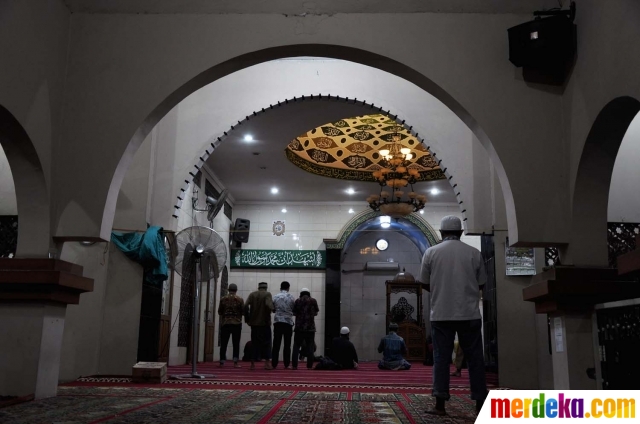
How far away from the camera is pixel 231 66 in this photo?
429 cm

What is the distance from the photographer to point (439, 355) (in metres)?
3.59

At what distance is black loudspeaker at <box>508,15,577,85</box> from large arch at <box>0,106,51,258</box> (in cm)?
310

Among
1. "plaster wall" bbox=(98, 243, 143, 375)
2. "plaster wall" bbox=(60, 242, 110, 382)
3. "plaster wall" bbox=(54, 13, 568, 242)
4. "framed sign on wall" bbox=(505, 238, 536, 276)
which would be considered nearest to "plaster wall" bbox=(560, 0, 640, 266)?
"plaster wall" bbox=(54, 13, 568, 242)

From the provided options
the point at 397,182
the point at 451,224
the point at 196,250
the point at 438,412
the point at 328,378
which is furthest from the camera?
the point at 397,182

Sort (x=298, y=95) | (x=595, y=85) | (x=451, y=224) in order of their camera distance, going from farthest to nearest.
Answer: (x=298, y=95)
(x=451, y=224)
(x=595, y=85)

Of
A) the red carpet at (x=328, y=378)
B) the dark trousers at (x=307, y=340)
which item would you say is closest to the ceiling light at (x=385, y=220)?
the dark trousers at (x=307, y=340)

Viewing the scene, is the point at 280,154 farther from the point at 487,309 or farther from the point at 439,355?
the point at 439,355

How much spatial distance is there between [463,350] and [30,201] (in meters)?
2.89

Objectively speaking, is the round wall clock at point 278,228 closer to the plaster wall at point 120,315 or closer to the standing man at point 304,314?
the standing man at point 304,314

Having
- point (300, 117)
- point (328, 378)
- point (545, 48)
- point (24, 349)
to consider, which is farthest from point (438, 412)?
point (300, 117)

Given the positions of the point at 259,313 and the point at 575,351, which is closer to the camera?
the point at 575,351

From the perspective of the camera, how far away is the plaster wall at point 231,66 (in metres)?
4.06

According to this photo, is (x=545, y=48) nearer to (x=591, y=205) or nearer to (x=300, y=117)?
(x=591, y=205)

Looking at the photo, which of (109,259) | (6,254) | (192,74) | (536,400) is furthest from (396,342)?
(536,400)
